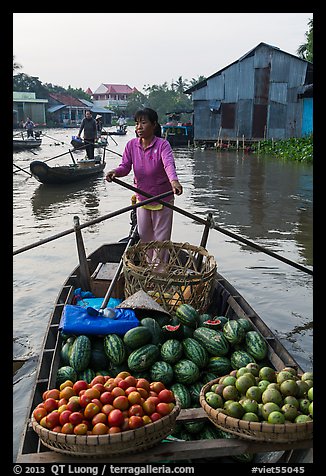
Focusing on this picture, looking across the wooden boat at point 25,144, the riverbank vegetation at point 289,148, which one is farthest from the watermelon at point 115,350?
A: the wooden boat at point 25,144

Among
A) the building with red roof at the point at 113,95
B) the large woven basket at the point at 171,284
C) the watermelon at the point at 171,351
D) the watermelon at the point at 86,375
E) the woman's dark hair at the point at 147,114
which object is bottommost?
the watermelon at the point at 86,375

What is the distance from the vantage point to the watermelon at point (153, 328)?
3.43 metres

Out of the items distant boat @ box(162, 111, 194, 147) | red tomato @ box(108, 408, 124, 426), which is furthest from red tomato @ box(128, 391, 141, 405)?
distant boat @ box(162, 111, 194, 147)

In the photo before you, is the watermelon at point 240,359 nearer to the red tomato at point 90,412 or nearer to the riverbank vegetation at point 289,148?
the red tomato at point 90,412

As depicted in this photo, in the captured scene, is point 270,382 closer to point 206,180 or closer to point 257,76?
point 206,180

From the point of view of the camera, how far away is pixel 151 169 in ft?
16.0

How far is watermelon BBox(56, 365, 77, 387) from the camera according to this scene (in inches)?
123

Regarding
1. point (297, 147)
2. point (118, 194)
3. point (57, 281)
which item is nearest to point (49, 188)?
point (118, 194)

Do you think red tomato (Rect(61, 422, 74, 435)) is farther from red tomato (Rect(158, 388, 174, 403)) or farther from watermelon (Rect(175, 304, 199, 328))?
watermelon (Rect(175, 304, 199, 328))

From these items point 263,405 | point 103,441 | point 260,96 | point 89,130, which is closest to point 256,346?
point 263,405

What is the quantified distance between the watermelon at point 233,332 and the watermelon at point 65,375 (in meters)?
1.14

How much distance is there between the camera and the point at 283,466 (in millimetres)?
2301

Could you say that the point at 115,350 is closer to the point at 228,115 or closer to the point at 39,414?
the point at 39,414

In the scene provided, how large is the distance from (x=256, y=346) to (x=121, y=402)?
138cm
